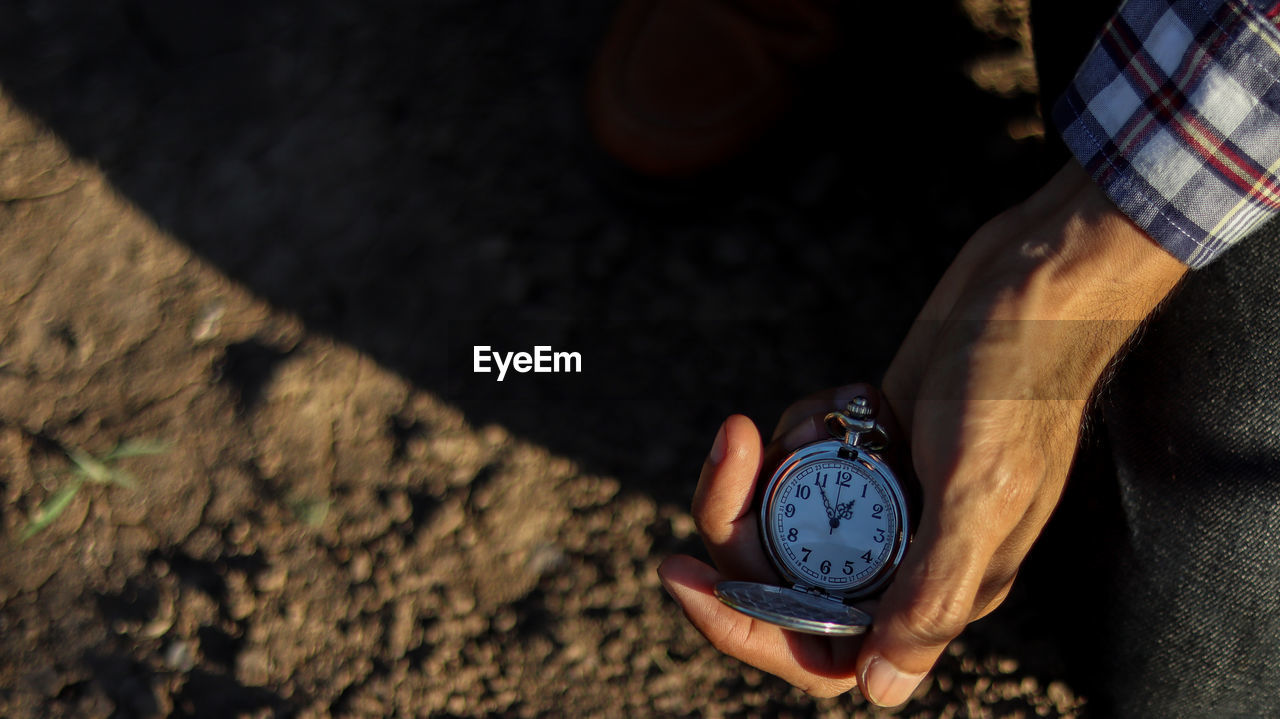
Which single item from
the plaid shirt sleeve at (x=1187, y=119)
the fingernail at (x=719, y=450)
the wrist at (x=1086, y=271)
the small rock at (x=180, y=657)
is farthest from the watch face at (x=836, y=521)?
the small rock at (x=180, y=657)

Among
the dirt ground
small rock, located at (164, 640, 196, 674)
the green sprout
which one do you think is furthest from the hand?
the green sprout

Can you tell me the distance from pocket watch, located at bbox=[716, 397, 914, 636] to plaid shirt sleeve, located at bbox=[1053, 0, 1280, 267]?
0.60 metres

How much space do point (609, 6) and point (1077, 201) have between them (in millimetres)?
1657

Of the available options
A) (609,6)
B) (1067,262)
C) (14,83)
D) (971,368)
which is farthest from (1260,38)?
(14,83)

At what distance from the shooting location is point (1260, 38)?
142cm

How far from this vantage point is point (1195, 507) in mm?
1668

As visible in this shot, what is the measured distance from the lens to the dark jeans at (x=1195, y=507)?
1612 mm

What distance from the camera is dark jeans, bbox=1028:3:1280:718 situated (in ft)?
5.29

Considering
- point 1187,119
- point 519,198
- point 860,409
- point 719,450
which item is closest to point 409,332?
point 519,198

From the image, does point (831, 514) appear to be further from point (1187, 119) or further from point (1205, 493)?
point (1187, 119)

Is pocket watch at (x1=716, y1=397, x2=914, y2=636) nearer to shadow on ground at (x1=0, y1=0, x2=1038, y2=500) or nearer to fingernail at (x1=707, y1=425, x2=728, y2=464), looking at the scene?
fingernail at (x1=707, y1=425, x2=728, y2=464)

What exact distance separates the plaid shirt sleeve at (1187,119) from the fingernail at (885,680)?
0.85m

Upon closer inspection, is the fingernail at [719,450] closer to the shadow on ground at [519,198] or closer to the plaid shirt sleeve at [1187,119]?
the shadow on ground at [519,198]

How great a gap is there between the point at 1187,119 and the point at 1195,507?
26.9 inches
